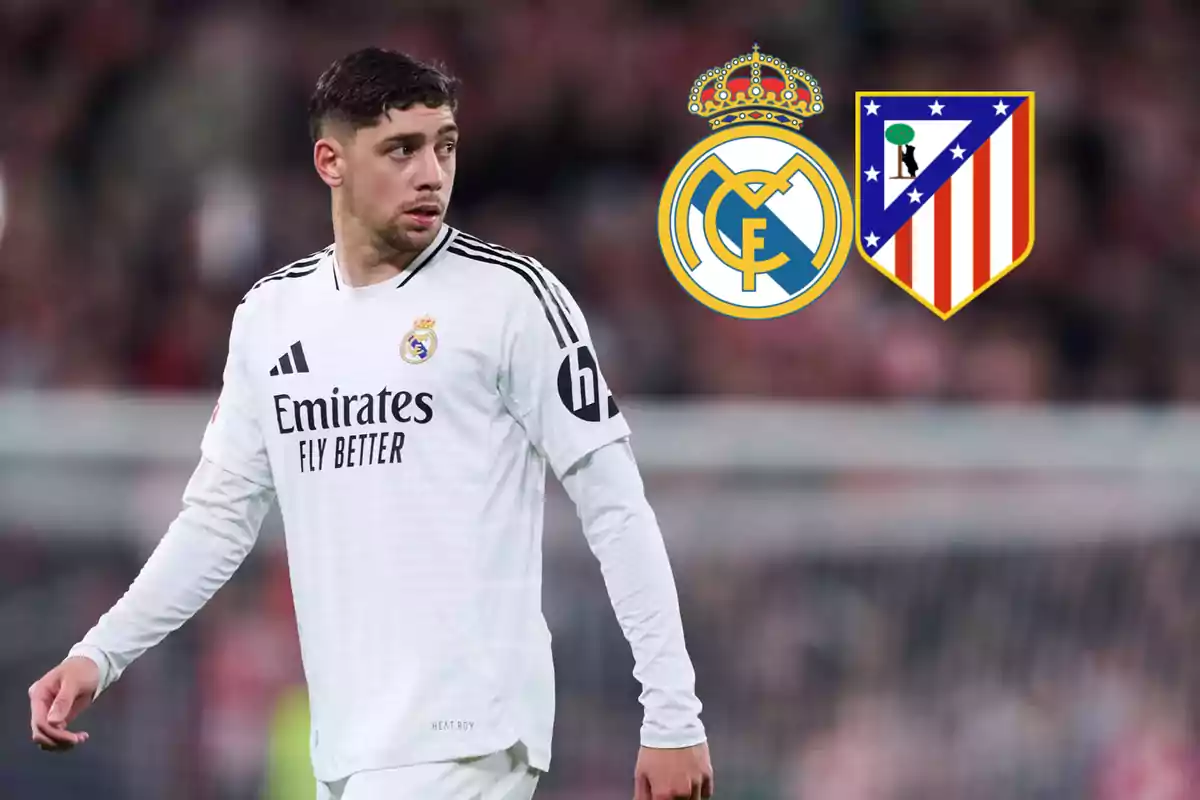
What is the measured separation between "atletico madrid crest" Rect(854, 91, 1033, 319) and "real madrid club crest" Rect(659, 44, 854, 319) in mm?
84

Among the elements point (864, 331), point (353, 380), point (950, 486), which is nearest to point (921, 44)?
point (864, 331)

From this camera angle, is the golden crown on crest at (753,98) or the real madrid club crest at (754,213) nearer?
the real madrid club crest at (754,213)

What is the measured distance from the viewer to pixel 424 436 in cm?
266

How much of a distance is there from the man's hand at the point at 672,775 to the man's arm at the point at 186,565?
0.78 meters

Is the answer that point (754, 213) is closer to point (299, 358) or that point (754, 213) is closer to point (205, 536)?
point (299, 358)

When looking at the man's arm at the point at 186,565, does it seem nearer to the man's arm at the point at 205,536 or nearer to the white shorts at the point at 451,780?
the man's arm at the point at 205,536

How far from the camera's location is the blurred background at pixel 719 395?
429 cm

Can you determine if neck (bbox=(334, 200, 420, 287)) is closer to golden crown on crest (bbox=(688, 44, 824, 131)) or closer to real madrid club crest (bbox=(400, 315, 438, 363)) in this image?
real madrid club crest (bbox=(400, 315, 438, 363))

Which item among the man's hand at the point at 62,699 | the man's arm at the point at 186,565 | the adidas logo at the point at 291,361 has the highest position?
the adidas logo at the point at 291,361

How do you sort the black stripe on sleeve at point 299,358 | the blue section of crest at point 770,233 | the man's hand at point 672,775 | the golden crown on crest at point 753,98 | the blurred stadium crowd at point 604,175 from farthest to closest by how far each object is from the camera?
1. the blurred stadium crowd at point 604,175
2. the golden crown on crest at point 753,98
3. the blue section of crest at point 770,233
4. the black stripe on sleeve at point 299,358
5. the man's hand at point 672,775

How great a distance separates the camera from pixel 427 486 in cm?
266

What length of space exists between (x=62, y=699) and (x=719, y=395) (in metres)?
2.51

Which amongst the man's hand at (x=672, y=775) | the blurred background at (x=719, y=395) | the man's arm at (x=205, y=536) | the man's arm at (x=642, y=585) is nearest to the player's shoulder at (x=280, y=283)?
the man's arm at (x=205, y=536)

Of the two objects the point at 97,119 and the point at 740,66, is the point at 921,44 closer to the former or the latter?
Result: the point at 740,66
